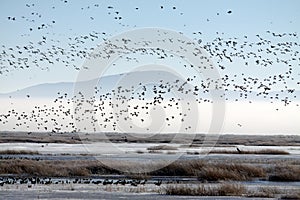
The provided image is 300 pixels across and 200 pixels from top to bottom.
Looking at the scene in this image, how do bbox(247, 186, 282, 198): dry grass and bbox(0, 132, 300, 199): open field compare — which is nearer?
bbox(247, 186, 282, 198): dry grass

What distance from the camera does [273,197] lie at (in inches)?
1375

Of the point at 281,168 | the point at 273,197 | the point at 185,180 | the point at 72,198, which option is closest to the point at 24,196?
the point at 72,198

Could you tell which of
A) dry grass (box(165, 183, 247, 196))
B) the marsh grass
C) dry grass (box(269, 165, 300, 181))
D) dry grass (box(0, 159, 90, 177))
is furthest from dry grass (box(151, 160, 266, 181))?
dry grass (box(165, 183, 247, 196))

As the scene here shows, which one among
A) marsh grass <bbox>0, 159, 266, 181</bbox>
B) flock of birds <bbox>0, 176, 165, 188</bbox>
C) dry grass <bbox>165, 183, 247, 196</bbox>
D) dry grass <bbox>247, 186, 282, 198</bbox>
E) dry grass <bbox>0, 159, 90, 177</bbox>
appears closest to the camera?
dry grass <bbox>247, 186, 282, 198</bbox>

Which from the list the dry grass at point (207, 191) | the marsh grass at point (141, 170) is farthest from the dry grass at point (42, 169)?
the dry grass at point (207, 191)

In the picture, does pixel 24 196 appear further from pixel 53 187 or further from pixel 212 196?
pixel 212 196

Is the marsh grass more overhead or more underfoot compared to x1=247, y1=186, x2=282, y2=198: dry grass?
more underfoot

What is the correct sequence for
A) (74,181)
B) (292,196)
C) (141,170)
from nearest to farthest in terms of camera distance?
(292,196) → (74,181) → (141,170)

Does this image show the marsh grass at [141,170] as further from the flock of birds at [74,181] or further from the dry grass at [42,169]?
the flock of birds at [74,181]

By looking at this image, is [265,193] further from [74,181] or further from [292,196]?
[74,181]

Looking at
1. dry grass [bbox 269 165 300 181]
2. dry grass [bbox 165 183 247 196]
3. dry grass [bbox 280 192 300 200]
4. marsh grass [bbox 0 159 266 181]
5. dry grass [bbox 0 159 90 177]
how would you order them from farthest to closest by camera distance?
dry grass [bbox 0 159 90 177], marsh grass [bbox 0 159 266 181], dry grass [bbox 269 165 300 181], dry grass [bbox 165 183 247 196], dry grass [bbox 280 192 300 200]

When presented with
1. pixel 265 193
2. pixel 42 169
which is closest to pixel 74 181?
pixel 42 169

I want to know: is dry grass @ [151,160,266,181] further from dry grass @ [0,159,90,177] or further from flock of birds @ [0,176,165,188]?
dry grass @ [0,159,90,177]

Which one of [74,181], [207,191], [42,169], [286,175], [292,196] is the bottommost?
[42,169]
